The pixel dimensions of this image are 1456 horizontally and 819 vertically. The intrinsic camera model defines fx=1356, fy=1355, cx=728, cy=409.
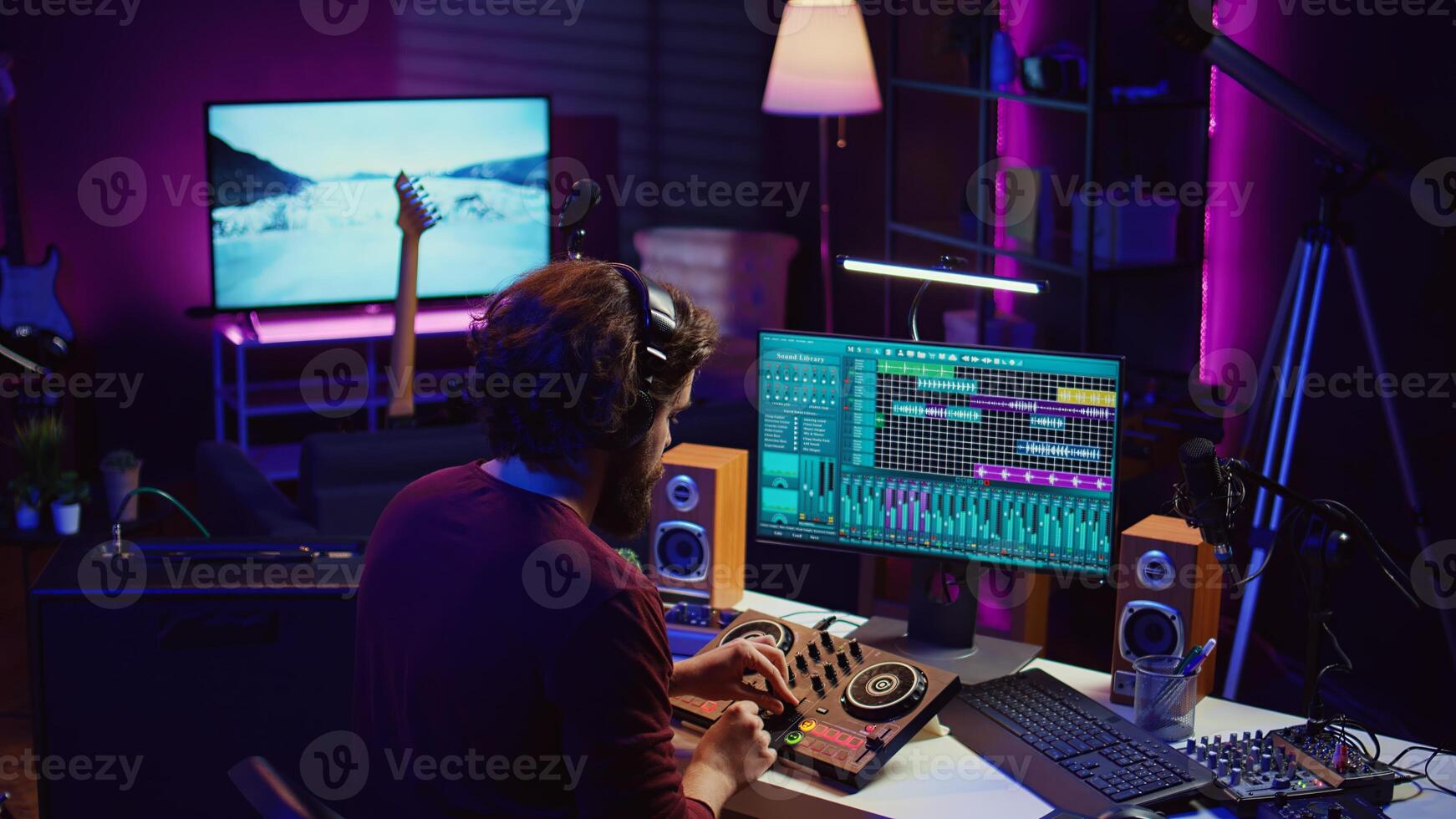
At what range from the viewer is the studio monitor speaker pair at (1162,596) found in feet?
6.25

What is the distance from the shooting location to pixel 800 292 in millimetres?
6188

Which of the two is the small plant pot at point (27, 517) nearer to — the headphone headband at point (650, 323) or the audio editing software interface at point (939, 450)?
the audio editing software interface at point (939, 450)

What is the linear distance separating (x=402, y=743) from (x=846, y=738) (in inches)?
23.5

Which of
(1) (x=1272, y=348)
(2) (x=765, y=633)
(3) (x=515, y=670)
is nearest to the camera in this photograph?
(3) (x=515, y=670)

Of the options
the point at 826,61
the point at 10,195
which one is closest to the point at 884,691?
the point at 826,61

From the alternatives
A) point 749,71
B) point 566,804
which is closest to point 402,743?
point 566,804

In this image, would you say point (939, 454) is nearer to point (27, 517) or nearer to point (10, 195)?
point (27, 517)

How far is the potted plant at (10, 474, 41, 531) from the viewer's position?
170 inches

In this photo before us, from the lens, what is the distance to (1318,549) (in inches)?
70.7

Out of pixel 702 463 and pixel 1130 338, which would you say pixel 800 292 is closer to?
pixel 1130 338

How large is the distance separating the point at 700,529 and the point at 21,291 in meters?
3.85

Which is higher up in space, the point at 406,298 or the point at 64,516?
the point at 406,298

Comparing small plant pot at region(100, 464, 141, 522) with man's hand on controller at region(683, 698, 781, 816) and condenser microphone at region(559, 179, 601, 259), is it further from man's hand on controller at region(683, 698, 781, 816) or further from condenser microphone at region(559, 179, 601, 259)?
man's hand on controller at region(683, 698, 781, 816)

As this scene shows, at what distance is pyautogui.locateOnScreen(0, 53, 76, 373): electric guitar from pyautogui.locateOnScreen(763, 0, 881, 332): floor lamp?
110 inches
